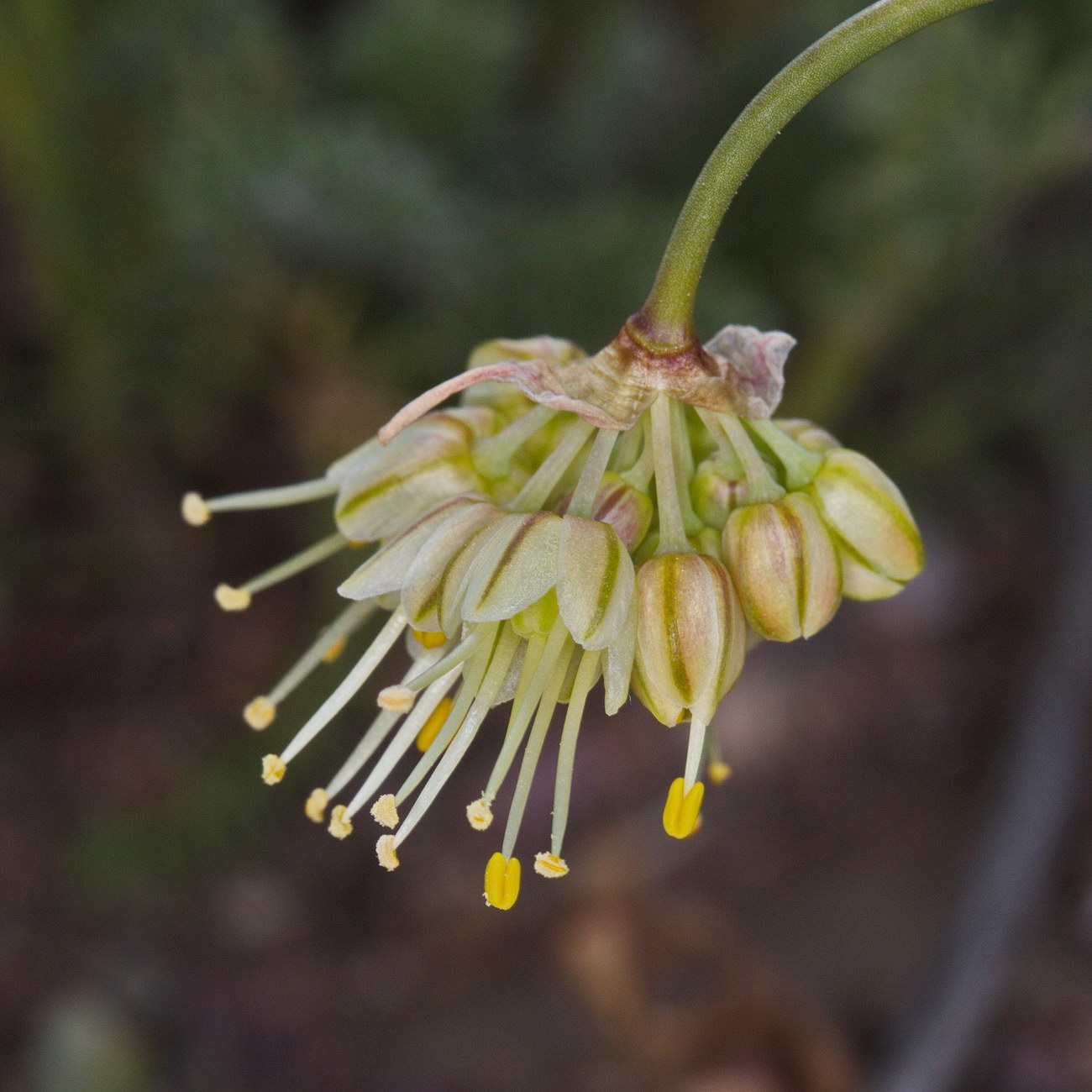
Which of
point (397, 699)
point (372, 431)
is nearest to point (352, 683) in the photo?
point (397, 699)

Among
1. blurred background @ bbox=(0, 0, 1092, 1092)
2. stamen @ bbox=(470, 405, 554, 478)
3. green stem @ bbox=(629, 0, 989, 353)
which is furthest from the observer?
blurred background @ bbox=(0, 0, 1092, 1092)

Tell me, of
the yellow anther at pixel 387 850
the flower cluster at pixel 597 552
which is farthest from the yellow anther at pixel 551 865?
the yellow anther at pixel 387 850

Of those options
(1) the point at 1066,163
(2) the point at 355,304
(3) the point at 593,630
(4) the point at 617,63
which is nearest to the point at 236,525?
(2) the point at 355,304

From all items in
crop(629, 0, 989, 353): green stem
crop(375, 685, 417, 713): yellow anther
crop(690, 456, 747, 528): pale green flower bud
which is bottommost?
crop(375, 685, 417, 713): yellow anther

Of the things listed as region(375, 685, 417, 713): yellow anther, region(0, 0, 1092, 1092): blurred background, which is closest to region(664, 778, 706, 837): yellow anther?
region(375, 685, 417, 713): yellow anther

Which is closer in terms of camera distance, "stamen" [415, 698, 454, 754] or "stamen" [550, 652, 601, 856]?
"stamen" [550, 652, 601, 856]

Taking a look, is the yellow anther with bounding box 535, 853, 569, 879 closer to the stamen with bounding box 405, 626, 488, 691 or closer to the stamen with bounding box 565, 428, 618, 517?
the stamen with bounding box 405, 626, 488, 691
